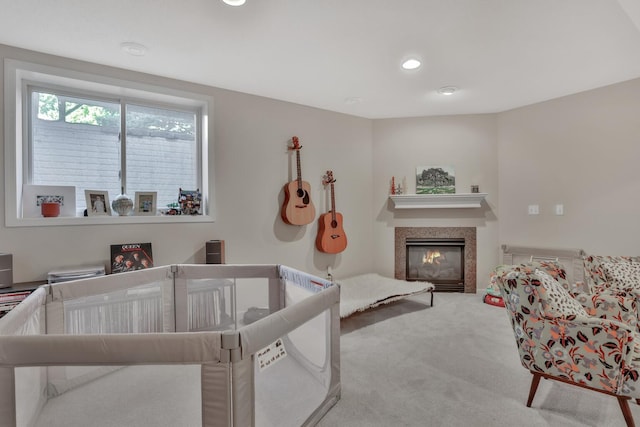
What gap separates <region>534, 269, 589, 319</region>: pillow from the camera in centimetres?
167

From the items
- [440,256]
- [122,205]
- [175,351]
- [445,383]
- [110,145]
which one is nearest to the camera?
[175,351]

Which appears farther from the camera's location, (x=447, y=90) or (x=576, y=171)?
(x=576, y=171)

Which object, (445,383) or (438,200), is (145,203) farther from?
(438,200)

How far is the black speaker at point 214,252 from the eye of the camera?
3.04 metres

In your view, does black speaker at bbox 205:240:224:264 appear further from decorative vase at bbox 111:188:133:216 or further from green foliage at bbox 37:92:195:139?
green foliage at bbox 37:92:195:139

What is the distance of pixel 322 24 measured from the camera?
7.01 ft

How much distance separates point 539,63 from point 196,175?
3308mm

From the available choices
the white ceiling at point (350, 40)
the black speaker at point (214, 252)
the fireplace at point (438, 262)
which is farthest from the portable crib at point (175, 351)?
the fireplace at point (438, 262)

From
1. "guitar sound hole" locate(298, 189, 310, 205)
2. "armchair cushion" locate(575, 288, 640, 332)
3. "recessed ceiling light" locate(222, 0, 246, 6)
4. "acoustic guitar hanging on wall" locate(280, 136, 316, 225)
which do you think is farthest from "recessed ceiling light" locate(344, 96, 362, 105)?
"armchair cushion" locate(575, 288, 640, 332)

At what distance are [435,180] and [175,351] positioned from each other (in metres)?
3.93

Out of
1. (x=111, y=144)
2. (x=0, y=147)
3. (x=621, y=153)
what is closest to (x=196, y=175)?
(x=111, y=144)

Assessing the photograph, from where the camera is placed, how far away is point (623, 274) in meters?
2.48

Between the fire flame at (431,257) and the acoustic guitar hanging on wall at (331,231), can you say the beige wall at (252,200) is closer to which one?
the acoustic guitar hanging on wall at (331,231)

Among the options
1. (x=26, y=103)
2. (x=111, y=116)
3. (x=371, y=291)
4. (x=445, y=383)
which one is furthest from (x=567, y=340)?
(x=26, y=103)
